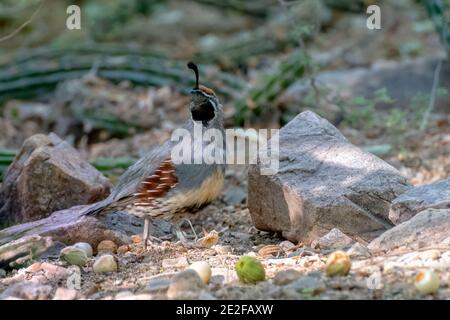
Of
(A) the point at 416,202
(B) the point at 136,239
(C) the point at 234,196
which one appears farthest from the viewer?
(C) the point at 234,196

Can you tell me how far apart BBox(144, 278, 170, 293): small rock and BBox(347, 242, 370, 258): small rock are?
990 millimetres

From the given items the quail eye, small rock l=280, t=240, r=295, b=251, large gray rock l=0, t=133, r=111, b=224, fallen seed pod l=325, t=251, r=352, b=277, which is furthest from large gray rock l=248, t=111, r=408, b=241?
large gray rock l=0, t=133, r=111, b=224

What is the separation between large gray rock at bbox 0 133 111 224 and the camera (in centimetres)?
634

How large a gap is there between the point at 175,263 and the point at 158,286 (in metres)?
0.74

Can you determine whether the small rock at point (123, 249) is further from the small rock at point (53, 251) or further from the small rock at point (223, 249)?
the small rock at point (223, 249)

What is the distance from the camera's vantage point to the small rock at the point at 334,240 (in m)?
5.34

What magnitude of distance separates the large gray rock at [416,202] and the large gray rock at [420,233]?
19 centimetres

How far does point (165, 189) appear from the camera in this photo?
5836 mm

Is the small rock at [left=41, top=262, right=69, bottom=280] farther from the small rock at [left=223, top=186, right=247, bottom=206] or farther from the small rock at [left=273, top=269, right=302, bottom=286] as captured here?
the small rock at [left=223, top=186, right=247, bottom=206]

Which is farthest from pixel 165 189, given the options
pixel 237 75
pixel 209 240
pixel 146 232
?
pixel 237 75

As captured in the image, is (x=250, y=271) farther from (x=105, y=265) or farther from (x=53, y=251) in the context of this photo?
(x=53, y=251)

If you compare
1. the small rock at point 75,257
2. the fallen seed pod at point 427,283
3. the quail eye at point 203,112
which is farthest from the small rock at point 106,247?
the fallen seed pod at point 427,283
